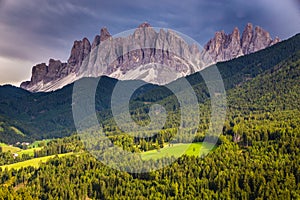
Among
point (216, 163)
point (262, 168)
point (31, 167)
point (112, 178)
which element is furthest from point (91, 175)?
point (262, 168)

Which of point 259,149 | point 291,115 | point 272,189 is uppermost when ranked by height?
point 291,115

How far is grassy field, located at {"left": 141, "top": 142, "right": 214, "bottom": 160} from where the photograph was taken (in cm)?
12306

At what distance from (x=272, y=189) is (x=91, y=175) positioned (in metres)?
58.3

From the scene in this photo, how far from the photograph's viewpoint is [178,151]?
417ft

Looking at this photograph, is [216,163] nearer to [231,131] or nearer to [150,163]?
[150,163]

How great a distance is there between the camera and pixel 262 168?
97625 millimetres

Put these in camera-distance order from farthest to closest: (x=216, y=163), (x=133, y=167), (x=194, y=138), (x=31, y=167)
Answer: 1. (x=194, y=138)
2. (x=31, y=167)
3. (x=133, y=167)
4. (x=216, y=163)

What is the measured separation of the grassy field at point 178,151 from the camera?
123m

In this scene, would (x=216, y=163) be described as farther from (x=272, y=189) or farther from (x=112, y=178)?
(x=112, y=178)

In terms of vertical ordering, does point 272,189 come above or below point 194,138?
below

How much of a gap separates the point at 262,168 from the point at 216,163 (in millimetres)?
14875

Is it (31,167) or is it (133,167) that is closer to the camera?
(133,167)

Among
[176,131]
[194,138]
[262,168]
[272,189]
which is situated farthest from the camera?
[176,131]

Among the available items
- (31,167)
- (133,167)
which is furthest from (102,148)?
(133,167)
